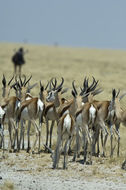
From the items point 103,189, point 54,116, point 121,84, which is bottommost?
point 103,189

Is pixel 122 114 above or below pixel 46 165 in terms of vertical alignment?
above

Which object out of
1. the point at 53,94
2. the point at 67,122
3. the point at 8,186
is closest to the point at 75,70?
the point at 53,94

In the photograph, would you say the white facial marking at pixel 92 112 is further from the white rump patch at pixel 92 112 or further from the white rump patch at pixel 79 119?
the white rump patch at pixel 79 119

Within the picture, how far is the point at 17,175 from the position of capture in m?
9.20

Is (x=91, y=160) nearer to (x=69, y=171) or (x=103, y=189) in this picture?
(x=69, y=171)

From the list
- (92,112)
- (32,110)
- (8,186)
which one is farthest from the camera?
(32,110)

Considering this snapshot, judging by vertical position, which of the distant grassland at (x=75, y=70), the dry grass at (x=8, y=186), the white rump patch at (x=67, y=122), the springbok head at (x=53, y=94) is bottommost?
the dry grass at (x=8, y=186)

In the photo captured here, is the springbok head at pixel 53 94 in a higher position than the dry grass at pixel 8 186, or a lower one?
higher

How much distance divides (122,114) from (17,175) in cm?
290

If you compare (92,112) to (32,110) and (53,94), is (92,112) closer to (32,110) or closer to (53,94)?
(32,110)

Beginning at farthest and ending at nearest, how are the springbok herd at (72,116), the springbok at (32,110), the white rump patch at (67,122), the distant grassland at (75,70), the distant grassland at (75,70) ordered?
1. the distant grassland at (75,70)
2. the distant grassland at (75,70)
3. the springbok at (32,110)
4. the springbok herd at (72,116)
5. the white rump patch at (67,122)

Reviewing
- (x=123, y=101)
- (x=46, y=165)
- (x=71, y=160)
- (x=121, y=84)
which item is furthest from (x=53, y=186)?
(x=121, y=84)

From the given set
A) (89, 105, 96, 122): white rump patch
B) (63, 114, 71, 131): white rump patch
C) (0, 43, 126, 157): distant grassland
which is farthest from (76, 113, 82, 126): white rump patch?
(0, 43, 126, 157): distant grassland

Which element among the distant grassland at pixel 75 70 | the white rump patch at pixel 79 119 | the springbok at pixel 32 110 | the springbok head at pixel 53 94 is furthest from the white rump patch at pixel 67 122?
the distant grassland at pixel 75 70
